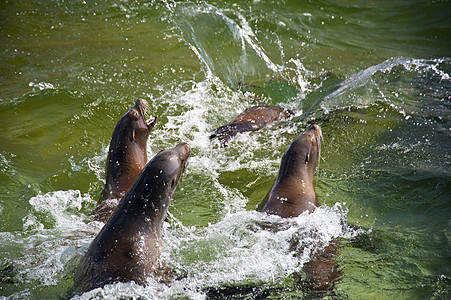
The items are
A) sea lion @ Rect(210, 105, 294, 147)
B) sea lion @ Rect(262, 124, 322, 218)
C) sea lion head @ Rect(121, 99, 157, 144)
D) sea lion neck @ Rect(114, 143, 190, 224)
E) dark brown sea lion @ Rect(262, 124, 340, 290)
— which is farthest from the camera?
sea lion @ Rect(210, 105, 294, 147)

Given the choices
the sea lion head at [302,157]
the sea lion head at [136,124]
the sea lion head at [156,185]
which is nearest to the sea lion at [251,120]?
the sea lion head at [136,124]

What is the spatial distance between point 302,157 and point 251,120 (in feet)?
6.51

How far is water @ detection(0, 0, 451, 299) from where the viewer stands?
4137 millimetres

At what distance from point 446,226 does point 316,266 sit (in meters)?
1.64

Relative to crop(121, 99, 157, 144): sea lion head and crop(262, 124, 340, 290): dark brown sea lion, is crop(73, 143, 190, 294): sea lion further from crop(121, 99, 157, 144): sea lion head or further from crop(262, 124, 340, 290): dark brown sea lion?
crop(121, 99, 157, 144): sea lion head

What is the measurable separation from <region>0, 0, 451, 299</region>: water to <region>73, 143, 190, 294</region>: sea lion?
0.15 meters

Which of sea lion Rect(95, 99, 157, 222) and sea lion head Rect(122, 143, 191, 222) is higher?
sea lion head Rect(122, 143, 191, 222)

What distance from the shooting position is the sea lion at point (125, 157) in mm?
5230

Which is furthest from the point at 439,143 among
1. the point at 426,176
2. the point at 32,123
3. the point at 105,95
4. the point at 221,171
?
the point at 32,123

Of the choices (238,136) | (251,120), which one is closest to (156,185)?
(238,136)

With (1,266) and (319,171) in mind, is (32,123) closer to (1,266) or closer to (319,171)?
(1,266)

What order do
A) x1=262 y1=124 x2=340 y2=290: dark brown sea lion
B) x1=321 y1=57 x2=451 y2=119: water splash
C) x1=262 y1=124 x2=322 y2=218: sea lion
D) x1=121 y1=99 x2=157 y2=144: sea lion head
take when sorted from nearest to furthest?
1. x1=262 y1=124 x2=340 y2=290: dark brown sea lion
2. x1=262 y1=124 x2=322 y2=218: sea lion
3. x1=121 y1=99 x2=157 y2=144: sea lion head
4. x1=321 y1=57 x2=451 y2=119: water splash

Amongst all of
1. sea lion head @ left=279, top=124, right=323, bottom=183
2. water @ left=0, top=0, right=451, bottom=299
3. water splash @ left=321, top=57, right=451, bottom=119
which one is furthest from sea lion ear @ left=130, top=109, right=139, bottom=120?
water splash @ left=321, top=57, right=451, bottom=119

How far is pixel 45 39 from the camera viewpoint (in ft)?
33.2
